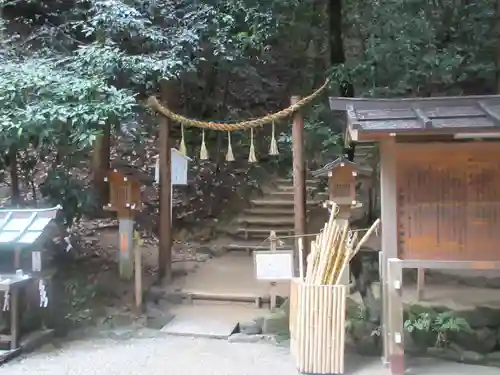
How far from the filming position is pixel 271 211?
11602 mm

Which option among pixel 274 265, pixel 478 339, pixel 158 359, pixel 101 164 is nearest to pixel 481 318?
pixel 478 339

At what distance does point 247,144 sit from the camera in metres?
12.9

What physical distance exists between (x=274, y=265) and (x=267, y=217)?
16.5ft

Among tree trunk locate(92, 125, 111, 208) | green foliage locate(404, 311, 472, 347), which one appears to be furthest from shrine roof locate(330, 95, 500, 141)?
tree trunk locate(92, 125, 111, 208)

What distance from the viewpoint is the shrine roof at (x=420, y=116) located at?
497 cm

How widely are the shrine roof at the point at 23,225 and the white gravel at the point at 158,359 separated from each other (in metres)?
1.32

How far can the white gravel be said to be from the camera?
5809 mm

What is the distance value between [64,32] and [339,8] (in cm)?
485

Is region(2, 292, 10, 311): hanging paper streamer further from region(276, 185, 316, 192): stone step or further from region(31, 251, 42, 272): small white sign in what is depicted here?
region(276, 185, 316, 192): stone step

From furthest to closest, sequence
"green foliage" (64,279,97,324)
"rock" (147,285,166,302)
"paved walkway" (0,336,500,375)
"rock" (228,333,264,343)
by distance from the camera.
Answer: "rock" (147,285,166,302) → "green foliage" (64,279,97,324) → "rock" (228,333,264,343) → "paved walkway" (0,336,500,375)

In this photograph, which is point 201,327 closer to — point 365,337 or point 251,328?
point 251,328

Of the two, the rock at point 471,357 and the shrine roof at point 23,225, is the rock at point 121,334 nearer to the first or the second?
the shrine roof at point 23,225

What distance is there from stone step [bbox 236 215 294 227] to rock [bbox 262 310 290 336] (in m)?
4.11

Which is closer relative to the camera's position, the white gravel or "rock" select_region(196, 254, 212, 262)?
the white gravel
